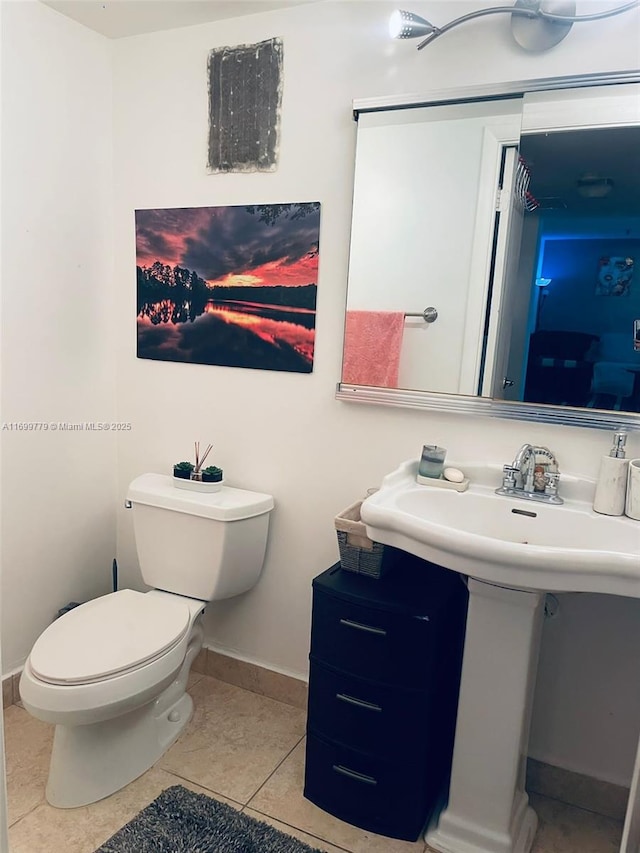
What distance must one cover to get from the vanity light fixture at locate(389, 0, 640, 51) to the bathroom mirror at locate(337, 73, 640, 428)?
107 mm

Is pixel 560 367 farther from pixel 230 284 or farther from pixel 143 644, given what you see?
pixel 143 644

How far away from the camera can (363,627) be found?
4.98 ft

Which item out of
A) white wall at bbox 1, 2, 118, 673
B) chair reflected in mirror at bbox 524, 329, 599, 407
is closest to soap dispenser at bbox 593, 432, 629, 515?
chair reflected in mirror at bbox 524, 329, 599, 407

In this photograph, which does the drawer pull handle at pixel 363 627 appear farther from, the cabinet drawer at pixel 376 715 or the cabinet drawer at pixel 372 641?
the cabinet drawer at pixel 376 715

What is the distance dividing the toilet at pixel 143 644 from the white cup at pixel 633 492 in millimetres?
1064

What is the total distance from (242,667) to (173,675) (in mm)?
507

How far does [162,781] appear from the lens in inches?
68.2

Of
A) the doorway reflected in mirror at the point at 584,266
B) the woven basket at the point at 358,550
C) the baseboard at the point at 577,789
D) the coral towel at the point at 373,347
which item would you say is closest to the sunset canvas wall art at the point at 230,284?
the coral towel at the point at 373,347

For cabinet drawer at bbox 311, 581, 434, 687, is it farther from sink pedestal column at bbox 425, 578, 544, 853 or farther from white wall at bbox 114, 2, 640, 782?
white wall at bbox 114, 2, 640, 782

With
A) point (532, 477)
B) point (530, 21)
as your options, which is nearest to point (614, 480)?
point (532, 477)

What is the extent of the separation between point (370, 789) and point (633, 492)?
39.5 inches

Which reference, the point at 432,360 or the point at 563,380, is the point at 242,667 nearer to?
the point at 432,360

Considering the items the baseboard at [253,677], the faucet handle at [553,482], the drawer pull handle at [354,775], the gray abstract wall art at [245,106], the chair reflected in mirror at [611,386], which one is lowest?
the baseboard at [253,677]

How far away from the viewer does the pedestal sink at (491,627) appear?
137cm
